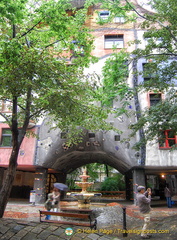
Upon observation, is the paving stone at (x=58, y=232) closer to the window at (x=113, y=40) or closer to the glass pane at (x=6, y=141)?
the glass pane at (x=6, y=141)

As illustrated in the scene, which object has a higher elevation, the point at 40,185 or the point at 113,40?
the point at 113,40

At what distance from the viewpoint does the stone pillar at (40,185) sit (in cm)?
1587

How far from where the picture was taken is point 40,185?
53.3 feet

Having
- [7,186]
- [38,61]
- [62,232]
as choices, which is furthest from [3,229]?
[38,61]

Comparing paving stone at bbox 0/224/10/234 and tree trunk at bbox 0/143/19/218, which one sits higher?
tree trunk at bbox 0/143/19/218

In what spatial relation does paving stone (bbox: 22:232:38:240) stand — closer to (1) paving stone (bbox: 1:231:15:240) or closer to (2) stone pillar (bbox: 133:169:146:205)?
(1) paving stone (bbox: 1:231:15:240)

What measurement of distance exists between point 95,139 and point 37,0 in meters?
9.81

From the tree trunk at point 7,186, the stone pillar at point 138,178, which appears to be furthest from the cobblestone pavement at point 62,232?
the stone pillar at point 138,178

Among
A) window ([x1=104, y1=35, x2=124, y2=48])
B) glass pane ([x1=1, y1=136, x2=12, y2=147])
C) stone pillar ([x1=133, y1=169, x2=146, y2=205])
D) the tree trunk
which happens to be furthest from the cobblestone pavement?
window ([x1=104, y1=35, x2=124, y2=48])

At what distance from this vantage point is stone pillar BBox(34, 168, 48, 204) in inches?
625

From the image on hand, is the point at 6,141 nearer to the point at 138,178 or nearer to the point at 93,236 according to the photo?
the point at 138,178

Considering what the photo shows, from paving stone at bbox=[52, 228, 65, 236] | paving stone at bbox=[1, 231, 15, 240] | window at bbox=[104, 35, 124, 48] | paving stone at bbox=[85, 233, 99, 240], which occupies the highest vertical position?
window at bbox=[104, 35, 124, 48]

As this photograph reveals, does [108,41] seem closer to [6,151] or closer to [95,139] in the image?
[95,139]

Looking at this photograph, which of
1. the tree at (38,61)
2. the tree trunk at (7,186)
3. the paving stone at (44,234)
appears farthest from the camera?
the tree trunk at (7,186)
